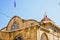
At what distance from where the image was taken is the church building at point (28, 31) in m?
23.1

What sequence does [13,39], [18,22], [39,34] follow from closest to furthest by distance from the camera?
[39,34], [13,39], [18,22]

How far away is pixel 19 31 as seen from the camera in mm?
24359

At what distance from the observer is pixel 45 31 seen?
953 inches

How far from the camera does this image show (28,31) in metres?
23.5

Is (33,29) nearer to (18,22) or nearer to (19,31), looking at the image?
(19,31)

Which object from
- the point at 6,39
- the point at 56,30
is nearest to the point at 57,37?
the point at 56,30

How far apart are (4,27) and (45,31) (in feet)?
25.7

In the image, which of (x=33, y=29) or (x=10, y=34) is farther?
(x=10, y=34)

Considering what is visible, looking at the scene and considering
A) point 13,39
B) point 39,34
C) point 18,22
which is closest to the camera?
point 39,34

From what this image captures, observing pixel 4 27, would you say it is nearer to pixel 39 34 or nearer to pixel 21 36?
pixel 21 36

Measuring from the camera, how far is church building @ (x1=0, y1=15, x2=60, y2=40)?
909 inches

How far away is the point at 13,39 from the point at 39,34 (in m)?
3.83

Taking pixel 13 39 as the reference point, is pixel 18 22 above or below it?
above

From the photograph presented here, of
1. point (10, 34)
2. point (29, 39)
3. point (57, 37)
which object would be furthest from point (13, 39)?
point (57, 37)
